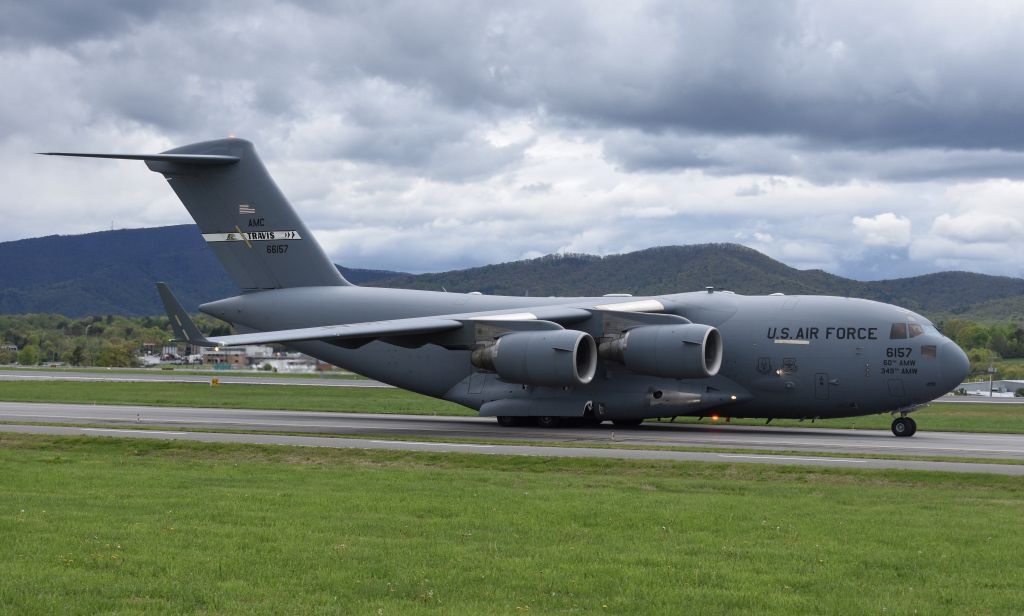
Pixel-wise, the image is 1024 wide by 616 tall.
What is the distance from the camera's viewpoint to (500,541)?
11.3 m

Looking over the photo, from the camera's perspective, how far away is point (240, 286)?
35.3 metres

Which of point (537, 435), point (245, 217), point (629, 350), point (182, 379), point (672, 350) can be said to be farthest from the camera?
point (182, 379)

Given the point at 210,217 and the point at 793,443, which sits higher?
the point at 210,217

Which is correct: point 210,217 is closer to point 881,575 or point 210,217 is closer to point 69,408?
point 69,408

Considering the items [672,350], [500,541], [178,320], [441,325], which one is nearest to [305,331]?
[441,325]

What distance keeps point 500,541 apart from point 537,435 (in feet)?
52.1

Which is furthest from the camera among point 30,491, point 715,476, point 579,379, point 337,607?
point 579,379

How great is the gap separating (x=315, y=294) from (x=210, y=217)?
399cm

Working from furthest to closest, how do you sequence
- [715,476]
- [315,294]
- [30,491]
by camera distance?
1. [315,294]
2. [715,476]
3. [30,491]

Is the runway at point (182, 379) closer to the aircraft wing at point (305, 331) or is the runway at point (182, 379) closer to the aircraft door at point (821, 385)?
the aircraft wing at point (305, 331)

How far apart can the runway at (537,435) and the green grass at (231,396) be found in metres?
3.93

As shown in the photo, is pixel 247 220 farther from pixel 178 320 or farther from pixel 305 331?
pixel 305 331

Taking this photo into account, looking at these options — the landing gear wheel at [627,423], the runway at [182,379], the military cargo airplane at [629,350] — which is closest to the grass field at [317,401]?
the landing gear wheel at [627,423]

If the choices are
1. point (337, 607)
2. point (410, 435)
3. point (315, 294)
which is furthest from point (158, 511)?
point (315, 294)
